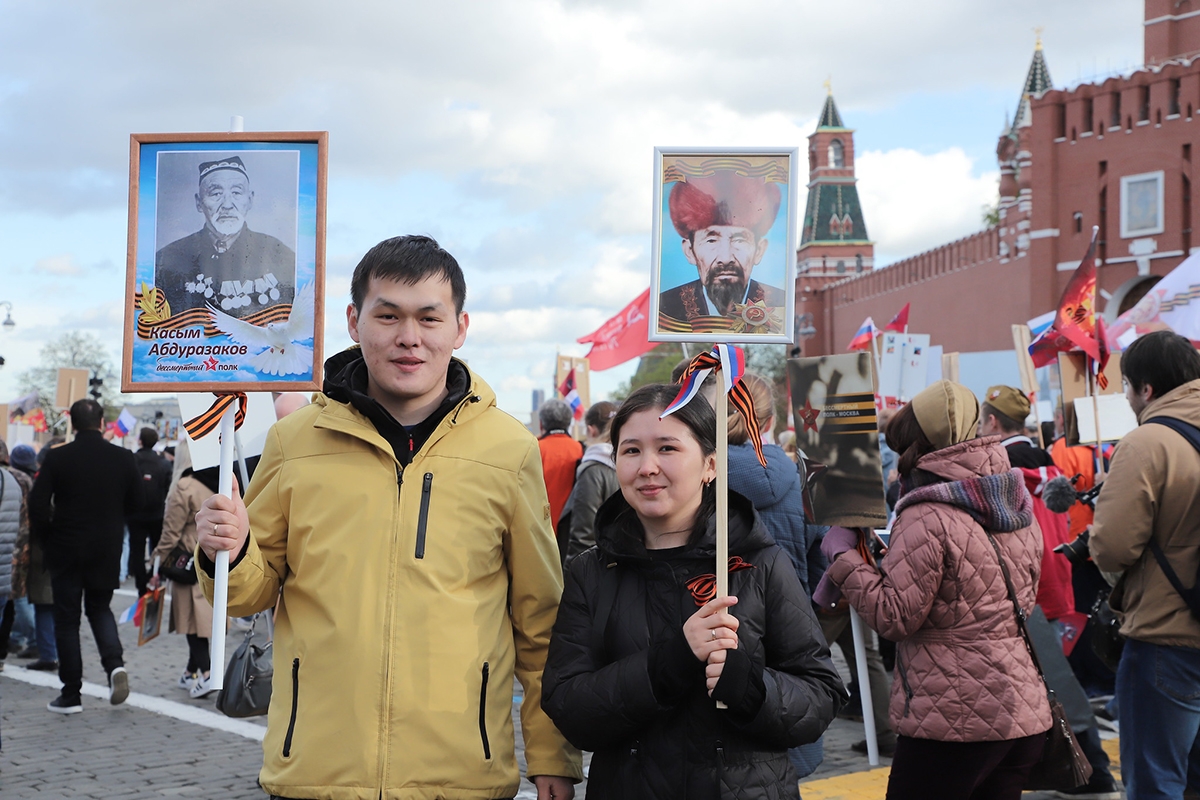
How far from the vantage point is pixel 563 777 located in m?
2.63

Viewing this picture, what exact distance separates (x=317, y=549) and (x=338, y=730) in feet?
1.31

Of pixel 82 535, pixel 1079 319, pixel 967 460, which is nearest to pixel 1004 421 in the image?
pixel 1079 319

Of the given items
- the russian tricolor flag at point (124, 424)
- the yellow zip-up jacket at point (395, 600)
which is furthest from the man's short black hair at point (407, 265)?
the russian tricolor flag at point (124, 424)

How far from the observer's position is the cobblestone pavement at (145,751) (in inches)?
219

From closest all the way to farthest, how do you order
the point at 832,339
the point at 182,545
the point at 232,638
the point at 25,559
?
the point at 182,545 → the point at 25,559 → the point at 232,638 → the point at 832,339

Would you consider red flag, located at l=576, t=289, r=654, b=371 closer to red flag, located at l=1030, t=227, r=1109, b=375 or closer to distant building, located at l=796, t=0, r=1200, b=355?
red flag, located at l=1030, t=227, r=1109, b=375

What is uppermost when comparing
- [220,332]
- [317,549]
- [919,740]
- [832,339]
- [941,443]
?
[832,339]

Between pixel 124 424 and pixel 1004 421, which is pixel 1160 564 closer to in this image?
pixel 1004 421

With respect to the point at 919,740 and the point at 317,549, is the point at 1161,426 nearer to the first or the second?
the point at 919,740

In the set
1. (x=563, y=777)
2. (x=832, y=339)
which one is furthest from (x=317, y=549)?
(x=832, y=339)

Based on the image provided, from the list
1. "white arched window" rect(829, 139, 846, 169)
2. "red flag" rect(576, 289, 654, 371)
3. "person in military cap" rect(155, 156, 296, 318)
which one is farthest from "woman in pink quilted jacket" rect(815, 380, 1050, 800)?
"white arched window" rect(829, 139, 846, 169)

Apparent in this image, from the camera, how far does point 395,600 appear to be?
2.52 metres

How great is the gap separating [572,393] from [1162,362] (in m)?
12.7

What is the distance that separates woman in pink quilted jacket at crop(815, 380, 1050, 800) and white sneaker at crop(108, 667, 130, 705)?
18.3 ft
